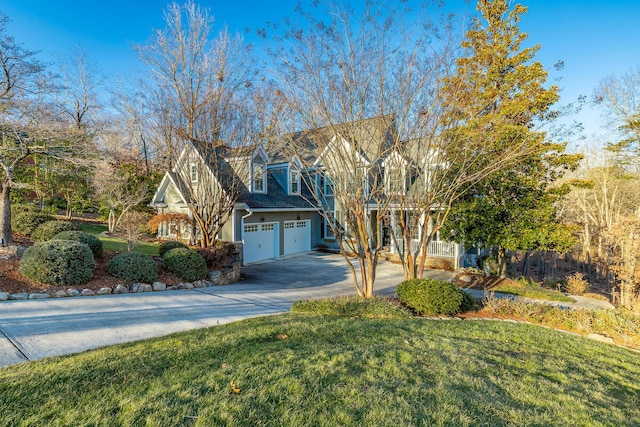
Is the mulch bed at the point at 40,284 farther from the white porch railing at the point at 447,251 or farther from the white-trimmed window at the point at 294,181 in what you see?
the white porch railing at the point at 447,251

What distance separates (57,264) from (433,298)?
8.93m

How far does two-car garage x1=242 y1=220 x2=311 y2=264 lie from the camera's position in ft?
48.9

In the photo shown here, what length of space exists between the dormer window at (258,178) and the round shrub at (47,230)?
24.7ft

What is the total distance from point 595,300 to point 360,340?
10489mm

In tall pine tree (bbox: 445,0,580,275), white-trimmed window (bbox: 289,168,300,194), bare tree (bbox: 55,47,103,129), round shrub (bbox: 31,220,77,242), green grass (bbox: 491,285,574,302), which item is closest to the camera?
green grass (bbox: 491,285,574,302)

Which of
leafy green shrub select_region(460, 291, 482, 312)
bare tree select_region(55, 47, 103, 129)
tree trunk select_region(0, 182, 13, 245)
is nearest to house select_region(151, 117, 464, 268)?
leafy green shrub select_region(460, 291, 482, 312)

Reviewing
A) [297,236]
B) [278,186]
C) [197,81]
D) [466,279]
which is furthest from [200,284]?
[466,279]

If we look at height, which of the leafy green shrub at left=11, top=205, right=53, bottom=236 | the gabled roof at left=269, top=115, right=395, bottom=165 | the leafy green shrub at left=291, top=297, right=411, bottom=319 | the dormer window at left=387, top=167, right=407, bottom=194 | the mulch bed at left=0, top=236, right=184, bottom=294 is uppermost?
the gabled roof at left=269, top=115, right=395, bottom=165

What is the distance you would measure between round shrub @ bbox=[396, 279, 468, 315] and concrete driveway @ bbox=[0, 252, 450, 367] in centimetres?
284

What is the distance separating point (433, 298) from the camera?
7.26 m

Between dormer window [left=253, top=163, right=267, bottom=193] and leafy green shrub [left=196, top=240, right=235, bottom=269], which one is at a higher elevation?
dormer window [left=253, top=163, right=267, bottom=193]

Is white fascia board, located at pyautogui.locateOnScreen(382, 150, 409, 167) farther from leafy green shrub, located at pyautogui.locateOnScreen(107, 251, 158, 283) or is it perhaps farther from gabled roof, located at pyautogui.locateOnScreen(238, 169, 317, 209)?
leafy green shrub, located at pyautogui.locateOnScreen(107, 251, 158, 283)

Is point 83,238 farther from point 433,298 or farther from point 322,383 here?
point 433,298

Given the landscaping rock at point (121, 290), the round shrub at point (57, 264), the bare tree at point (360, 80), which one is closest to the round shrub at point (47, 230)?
the round shrub at point (57, 264)
